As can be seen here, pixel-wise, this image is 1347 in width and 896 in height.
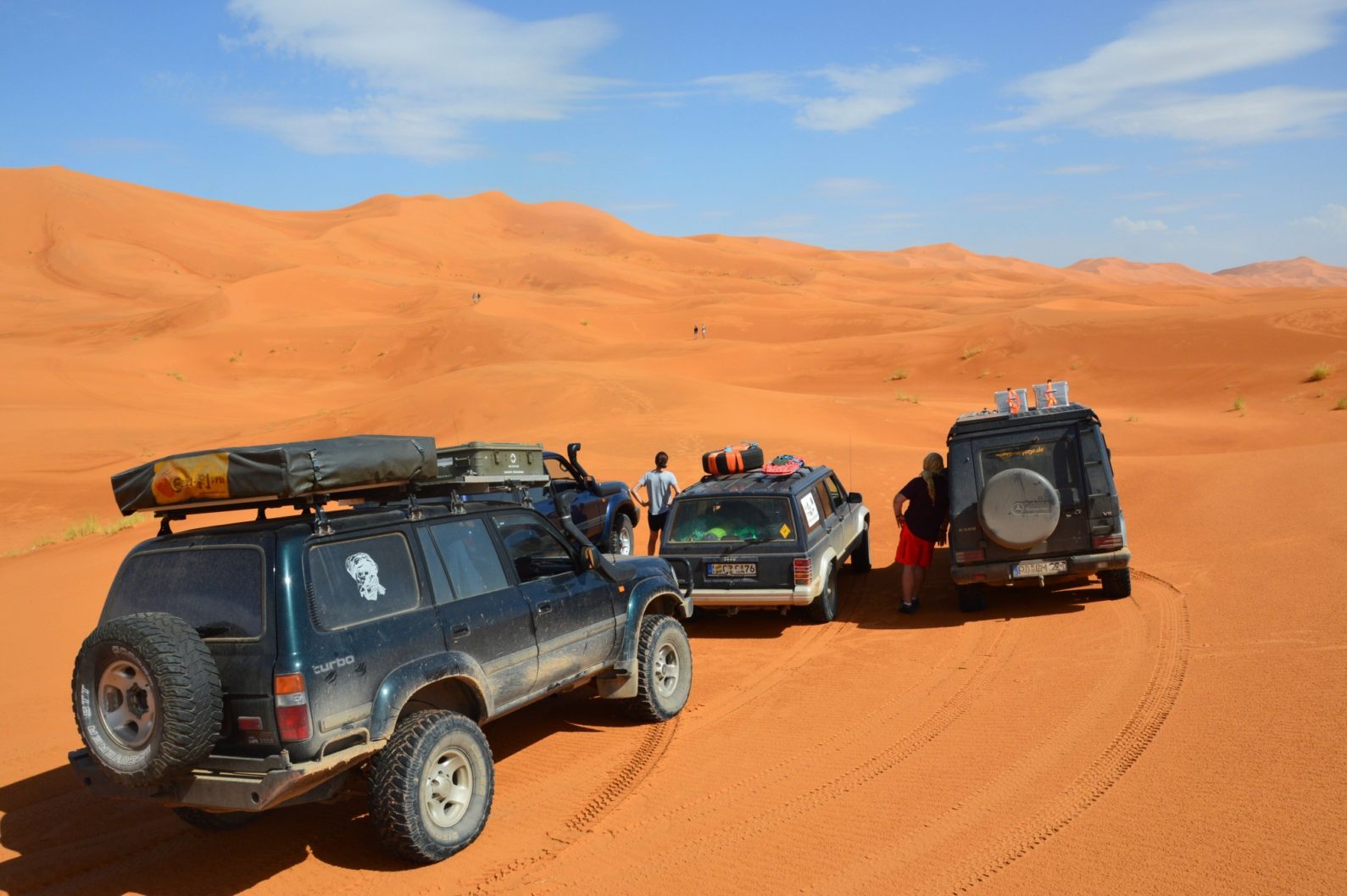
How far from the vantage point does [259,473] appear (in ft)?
16.8

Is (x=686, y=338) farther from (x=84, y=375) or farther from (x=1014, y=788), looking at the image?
(x=1014, y=788)

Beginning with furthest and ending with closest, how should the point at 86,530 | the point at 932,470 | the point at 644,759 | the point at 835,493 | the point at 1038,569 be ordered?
the point at 86,530, the point at 835,493, the point at 932,470, the point at 1038,569, the point at 644,759

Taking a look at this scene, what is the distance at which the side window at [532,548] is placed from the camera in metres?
6.58

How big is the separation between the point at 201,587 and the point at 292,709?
0.88 m

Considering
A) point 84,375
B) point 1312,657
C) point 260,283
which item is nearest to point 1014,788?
point 1312,657

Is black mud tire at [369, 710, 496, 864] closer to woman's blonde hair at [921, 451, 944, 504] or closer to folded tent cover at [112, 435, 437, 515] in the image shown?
folded tent cover at [112, 435, 437, 515]

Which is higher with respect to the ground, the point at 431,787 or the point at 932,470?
the point at 932,470

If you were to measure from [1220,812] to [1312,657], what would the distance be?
117 inches

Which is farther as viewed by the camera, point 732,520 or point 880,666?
point 732,520

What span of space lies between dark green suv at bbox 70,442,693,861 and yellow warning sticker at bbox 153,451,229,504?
6 cm

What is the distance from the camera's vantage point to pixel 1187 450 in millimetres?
22531

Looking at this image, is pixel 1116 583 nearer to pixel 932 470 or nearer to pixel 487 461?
pixel 932 470

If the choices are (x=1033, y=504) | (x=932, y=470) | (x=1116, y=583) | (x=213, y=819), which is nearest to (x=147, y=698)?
(x=213, y=819)

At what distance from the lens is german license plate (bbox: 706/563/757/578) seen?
9695 millimetres
